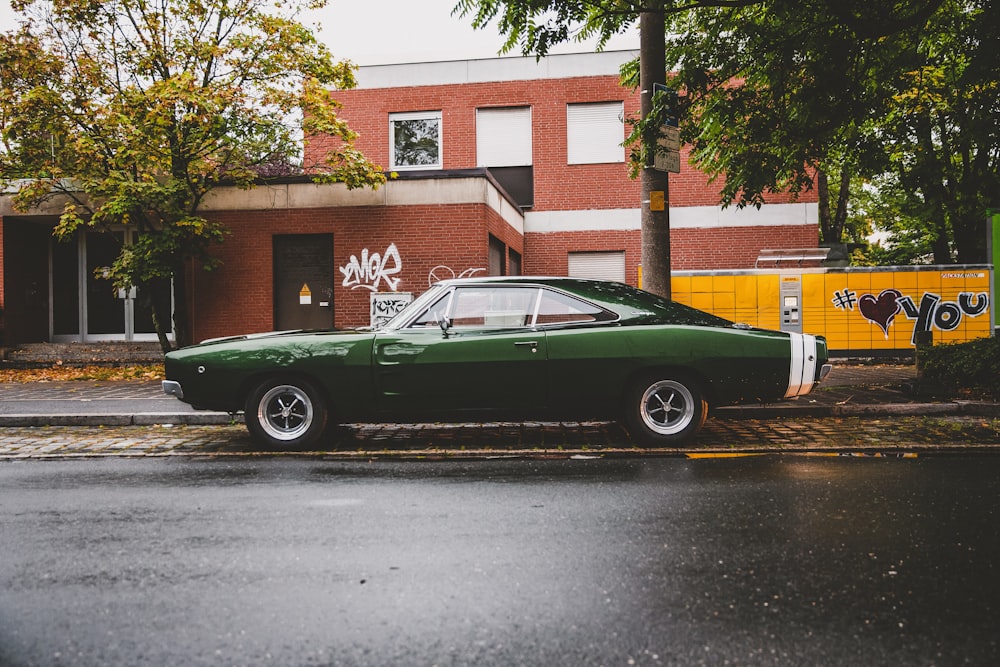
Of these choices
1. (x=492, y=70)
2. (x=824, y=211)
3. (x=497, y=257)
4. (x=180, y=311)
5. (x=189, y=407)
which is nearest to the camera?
(x=189, y=407)

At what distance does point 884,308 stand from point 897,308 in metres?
0.28

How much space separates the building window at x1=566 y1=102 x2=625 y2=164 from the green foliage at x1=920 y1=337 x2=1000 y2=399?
37.8 feet

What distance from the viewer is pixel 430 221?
542 inches

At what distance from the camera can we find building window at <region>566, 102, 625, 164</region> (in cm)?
1880

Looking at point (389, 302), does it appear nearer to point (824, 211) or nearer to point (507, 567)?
point (507, 567)

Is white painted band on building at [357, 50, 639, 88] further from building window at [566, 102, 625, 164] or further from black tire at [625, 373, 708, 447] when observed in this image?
black tire at [625, 373, 708, 447]

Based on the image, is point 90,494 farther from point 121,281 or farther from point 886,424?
point 121,281

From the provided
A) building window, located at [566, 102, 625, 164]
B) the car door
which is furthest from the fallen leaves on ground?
building window, located at [566, 102, 625, 164]

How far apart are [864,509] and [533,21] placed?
18.0 ft

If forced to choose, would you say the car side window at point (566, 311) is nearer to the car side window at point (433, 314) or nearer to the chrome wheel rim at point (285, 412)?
the car side window at point (433, 314)

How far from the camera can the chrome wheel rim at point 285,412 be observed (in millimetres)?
6012

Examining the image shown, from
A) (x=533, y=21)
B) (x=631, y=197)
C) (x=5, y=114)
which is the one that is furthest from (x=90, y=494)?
(x=631, y=197)

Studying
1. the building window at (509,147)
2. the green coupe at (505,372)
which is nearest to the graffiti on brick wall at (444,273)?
the building window at (509,147)

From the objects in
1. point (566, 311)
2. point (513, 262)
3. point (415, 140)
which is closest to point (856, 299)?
point (513, 262)
